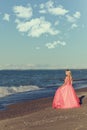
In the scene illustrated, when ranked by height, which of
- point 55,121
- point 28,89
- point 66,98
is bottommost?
point 55,121

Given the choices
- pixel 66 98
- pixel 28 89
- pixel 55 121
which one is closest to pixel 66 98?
pixel 66 98

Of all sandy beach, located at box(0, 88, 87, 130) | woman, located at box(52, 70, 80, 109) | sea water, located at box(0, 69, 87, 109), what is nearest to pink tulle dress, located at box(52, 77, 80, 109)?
woman, located at box(52, 70, 80, 109)

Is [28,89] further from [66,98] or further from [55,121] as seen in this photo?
[55,121]

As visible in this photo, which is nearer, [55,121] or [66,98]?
[55,121]

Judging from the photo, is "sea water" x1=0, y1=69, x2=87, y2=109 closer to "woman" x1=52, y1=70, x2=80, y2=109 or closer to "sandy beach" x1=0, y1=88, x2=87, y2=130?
"woman" x1=52, y1=70, x2=80, y2=109

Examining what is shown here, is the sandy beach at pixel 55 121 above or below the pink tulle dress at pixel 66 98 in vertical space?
below

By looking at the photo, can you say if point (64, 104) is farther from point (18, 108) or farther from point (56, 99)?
point (18, 108)

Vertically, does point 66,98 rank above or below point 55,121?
above

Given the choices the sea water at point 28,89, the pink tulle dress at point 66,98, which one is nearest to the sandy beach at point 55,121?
the pink tulle dress at point 66,98

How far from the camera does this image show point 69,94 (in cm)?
2023

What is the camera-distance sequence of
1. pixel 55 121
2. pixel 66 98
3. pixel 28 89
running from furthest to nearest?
pixel 28 89 → pixel 66 98 → pixel 55 121

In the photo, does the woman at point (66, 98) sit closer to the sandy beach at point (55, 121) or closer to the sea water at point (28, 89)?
the sandy beach at point (55, 121)

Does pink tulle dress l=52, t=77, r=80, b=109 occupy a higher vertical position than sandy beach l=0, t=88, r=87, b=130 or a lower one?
higher

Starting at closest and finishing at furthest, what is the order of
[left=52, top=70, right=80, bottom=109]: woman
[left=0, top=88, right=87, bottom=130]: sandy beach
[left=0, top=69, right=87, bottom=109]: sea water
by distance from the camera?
[left=0, top=88, right=87, bottom=130]: sandy beach → [left=52, top=70, right=80, bottom=109]: woman → [left=0, top=69, right=87, bottom=109]: sea water
